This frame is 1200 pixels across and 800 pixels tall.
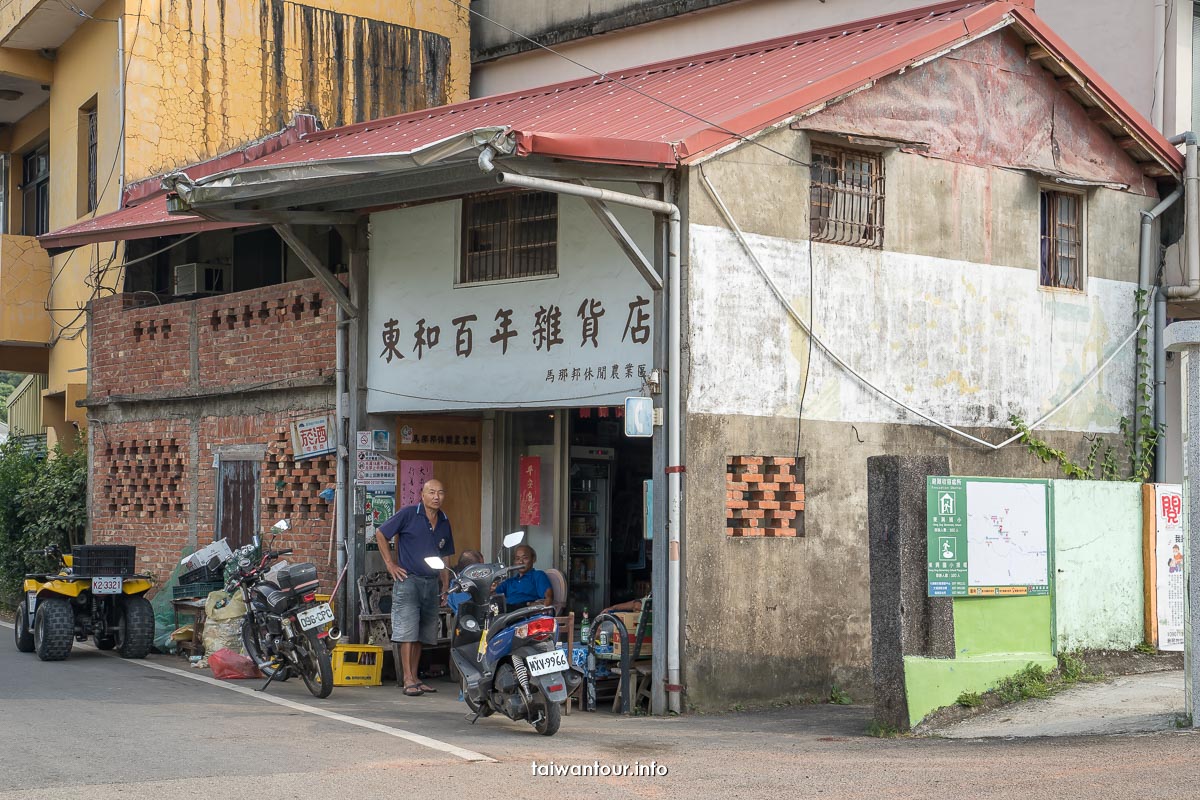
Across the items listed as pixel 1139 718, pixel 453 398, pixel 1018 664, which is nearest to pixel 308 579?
pixel 453 398

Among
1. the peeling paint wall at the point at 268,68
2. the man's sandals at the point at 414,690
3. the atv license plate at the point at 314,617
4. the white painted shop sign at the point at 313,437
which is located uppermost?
the peeling paint wall at the point at 268,68

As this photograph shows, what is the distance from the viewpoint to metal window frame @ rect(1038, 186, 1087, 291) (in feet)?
48.2

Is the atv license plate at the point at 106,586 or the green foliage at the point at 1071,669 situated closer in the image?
the green foliage at the point at 1071,669

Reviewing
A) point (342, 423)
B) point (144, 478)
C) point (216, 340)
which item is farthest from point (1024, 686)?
point (144, 478)

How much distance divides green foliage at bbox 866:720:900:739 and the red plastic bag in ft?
19.8

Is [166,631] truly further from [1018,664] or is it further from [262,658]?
[1018,664]

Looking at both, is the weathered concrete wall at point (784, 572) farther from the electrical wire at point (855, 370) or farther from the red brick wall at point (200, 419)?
the red brick wall at point (200, 419)

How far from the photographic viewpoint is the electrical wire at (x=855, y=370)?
12055 millimetres

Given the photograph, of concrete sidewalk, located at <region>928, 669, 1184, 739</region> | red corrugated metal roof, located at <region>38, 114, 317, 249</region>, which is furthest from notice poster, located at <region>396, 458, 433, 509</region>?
concrete sidewalk, located at <region>928, 669, 1184, 739</region>

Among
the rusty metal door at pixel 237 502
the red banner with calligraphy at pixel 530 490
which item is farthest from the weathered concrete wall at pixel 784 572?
the rusty metal door at pixel 237 502

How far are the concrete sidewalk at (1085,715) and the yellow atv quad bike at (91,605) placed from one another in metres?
8.69

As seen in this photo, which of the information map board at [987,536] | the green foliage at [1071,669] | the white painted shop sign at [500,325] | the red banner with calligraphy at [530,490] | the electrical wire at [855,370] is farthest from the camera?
the red banner with calligraphy at [530,490]

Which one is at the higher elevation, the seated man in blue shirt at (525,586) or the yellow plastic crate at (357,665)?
the seated man in blue shirt at (525,586)

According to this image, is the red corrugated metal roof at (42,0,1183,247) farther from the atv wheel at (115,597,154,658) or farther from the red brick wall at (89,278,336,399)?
the atv wheel at (115,597,154,658)
